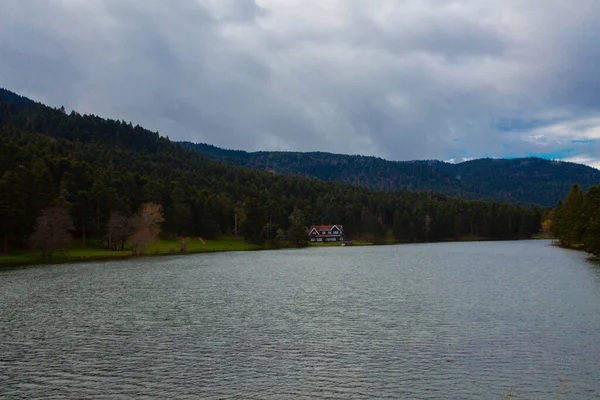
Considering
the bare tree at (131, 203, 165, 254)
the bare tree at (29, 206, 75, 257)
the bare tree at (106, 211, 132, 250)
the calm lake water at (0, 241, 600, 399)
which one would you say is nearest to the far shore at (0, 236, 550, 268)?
the bare tree at (29, 206, 75, 257)

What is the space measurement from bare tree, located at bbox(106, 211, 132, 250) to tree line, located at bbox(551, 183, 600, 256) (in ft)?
356

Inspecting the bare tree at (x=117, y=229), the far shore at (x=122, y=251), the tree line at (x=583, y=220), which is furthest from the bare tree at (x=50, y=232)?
the tree line at (x=583, y=220)

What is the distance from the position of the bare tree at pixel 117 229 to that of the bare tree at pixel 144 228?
6.57 feet

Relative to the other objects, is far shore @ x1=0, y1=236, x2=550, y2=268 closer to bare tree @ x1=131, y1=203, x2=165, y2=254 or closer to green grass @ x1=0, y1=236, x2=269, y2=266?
green grass @ x1=0, y1=236, x2=269, y2=266

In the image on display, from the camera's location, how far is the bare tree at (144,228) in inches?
5197

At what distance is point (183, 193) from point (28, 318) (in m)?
134

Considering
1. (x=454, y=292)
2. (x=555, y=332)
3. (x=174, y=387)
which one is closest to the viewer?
(x=174, y=387)

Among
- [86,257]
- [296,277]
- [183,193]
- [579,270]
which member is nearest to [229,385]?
[296,277]

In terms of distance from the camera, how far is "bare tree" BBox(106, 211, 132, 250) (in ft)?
425

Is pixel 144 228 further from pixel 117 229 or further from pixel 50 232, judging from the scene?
pixel 50 232

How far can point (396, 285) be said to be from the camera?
211 ft

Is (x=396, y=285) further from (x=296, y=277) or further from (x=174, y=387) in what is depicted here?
(x=174, y=387)

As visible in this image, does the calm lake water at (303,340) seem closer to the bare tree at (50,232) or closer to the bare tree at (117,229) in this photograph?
the bare tree at (50,232)

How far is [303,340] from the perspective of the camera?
3466cm
